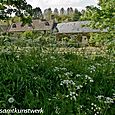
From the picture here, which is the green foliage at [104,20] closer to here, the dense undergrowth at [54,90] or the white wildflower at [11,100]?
the dense undergrowth at [54,90]

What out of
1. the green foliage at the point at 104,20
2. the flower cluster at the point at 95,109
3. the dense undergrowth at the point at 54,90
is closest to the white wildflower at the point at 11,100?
the dense undergrowth at the point at 54,90

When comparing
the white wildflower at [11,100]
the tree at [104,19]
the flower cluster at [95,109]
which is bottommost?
the flower cluster at [95,109]

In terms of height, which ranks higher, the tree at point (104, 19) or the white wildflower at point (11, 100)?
the tree at point (104, 19)

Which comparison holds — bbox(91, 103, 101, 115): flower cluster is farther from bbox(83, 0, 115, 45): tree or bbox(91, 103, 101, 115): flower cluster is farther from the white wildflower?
bbox(83, 0, 115, 45): tree

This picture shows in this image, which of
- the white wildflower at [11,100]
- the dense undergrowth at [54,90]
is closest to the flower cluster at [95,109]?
the dense undergrowth at [54,90]

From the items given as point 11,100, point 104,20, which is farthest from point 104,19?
point 11,100

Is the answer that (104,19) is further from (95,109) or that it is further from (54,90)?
(95,109)

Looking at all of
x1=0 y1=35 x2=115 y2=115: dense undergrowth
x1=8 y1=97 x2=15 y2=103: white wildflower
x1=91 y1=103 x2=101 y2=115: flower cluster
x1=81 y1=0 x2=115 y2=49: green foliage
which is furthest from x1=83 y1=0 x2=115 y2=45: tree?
x1=8 y1=97 x2=15 y2=103: white wildflower

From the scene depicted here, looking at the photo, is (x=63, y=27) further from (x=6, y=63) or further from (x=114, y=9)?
(x=6, y=63)

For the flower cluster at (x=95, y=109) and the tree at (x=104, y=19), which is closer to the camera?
the flower cluster at (x=95, y=109)

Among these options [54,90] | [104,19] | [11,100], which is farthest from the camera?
[104,19]

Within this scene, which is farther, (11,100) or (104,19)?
(104,19)

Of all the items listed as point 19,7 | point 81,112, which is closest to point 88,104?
point 81,112

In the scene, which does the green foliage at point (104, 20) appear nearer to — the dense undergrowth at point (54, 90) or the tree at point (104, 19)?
the tree at point (104, 19)
